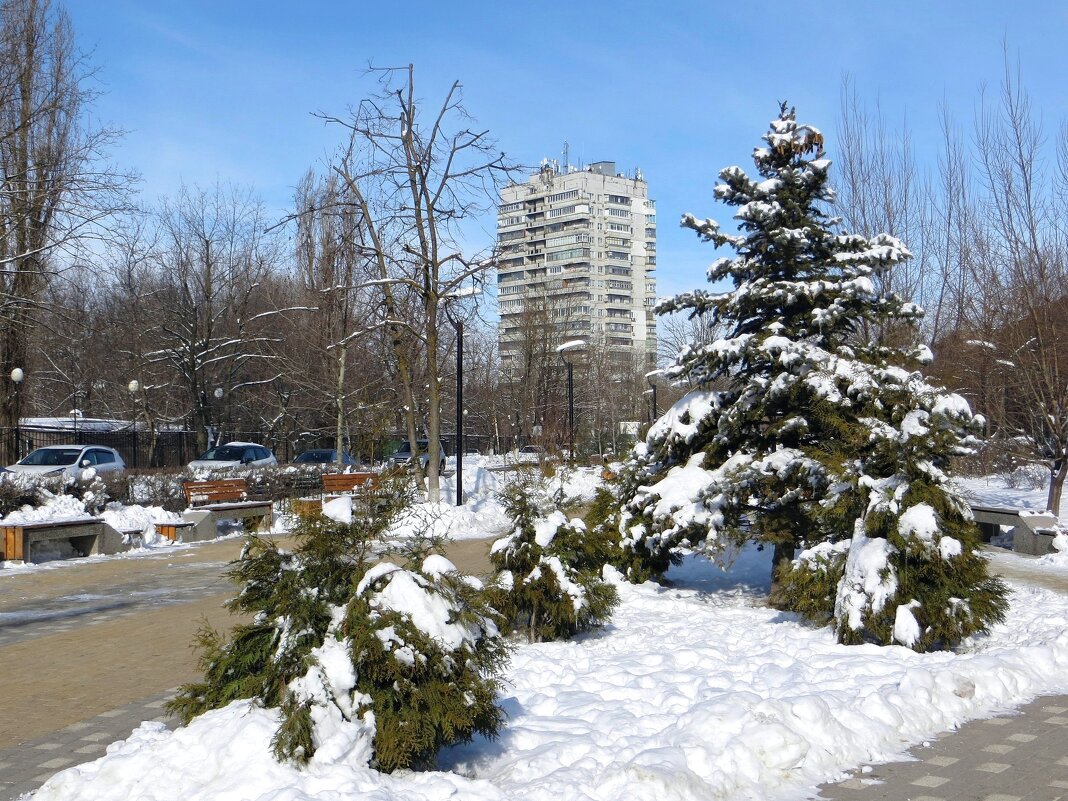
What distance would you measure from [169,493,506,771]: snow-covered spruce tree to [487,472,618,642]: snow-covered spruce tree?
313 centimetres

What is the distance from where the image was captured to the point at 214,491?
66.7 feet

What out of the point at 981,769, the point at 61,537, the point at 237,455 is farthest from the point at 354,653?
the point at 237,455

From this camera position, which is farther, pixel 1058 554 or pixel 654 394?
pixel 654 394

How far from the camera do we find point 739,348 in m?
10.9

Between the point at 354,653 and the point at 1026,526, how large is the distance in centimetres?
1459

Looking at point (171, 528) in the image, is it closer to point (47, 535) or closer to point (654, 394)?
point (47, 535)

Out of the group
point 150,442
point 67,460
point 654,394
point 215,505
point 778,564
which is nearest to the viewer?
point 778,564

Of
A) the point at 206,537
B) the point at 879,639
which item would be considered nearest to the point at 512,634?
the point at 879,639

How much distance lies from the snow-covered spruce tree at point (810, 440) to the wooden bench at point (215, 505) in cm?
994

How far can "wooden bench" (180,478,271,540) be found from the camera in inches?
731

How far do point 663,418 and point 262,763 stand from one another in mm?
7763

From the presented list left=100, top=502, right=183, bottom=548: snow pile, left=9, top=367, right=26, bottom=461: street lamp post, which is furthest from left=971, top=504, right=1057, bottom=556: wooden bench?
left=9, top=367, right=26, bottom=461: street lamp post

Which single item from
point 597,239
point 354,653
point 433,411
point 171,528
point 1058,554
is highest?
point 597,239

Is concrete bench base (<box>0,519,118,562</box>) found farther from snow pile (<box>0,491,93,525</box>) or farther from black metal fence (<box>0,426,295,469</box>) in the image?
black metal fence (<box>0,426,295,469</box>)
